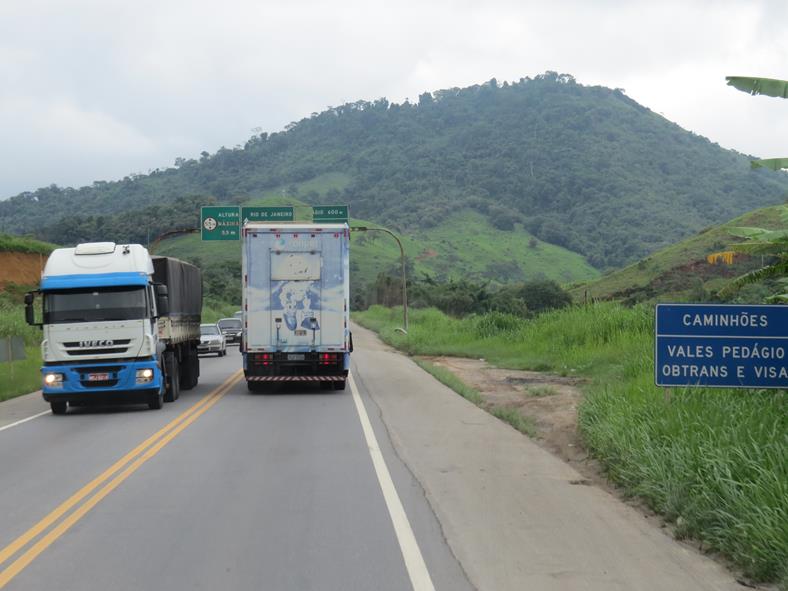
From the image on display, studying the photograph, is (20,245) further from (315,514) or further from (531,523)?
(531,523)

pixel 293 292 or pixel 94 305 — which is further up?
pixel 293 292

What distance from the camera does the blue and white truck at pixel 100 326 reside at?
55.7 feet

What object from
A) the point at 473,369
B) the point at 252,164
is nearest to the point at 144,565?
the point at 473,369

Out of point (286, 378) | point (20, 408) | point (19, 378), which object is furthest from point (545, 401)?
point (19, 378)

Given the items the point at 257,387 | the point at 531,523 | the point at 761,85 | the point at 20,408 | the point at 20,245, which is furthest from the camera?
the point at 20,245

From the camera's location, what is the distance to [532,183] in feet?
508

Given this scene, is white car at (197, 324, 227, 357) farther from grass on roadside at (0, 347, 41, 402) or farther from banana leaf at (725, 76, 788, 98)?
banana leaf at (725, 76, 788, 98)

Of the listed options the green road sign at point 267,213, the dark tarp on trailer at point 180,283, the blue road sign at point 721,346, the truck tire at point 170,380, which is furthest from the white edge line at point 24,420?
the green road sign at point 267,213

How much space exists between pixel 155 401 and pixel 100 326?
189 centimetres

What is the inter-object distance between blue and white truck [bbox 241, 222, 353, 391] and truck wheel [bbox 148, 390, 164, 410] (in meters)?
2.81

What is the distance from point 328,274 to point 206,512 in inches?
472

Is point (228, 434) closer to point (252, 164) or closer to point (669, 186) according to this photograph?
point (669, 186)

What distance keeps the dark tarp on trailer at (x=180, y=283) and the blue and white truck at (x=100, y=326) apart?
213 cm

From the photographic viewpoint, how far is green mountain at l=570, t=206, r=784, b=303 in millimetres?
46531
